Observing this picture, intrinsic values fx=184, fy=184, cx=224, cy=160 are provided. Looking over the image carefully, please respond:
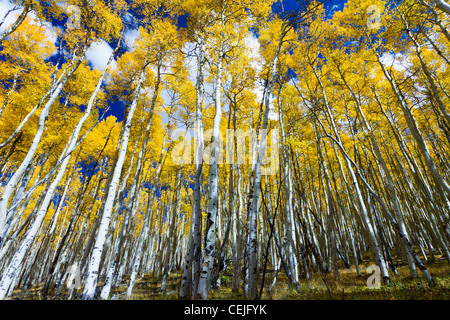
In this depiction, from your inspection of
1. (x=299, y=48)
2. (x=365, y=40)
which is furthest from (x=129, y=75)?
(x=365, y=40)

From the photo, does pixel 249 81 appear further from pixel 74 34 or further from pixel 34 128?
pixel 34 128

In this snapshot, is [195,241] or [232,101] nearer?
[195,241]

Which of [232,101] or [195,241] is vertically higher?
[232,101]

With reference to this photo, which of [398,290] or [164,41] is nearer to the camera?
[398,290]

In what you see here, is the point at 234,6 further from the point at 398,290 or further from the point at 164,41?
the point at 398,290

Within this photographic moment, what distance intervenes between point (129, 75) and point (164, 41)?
2490mm

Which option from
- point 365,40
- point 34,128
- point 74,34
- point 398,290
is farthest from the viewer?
point 34,128

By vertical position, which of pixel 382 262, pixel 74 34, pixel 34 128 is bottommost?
pixel 382 262

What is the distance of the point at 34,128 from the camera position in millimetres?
8672
